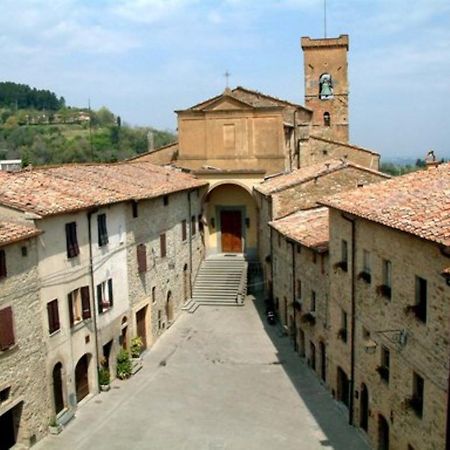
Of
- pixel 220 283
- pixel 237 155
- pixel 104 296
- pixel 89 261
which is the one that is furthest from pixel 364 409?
pixel 237 155

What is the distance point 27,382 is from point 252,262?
23.0m

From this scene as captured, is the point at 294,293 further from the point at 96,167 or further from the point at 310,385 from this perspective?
the point at 96,167

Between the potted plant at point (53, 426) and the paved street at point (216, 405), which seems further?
the potted plant at point (53, 426)

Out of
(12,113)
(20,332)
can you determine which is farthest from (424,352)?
(12,113)

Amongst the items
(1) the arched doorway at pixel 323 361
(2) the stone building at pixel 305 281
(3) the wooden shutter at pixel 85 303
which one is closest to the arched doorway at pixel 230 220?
(2) the stone building at pixel 305 281

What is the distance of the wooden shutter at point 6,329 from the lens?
56.4 ft

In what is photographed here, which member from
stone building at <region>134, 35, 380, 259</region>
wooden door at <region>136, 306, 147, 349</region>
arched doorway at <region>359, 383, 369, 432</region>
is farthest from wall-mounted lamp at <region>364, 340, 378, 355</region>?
stone building at <region>134, 35, 380, 259</region>

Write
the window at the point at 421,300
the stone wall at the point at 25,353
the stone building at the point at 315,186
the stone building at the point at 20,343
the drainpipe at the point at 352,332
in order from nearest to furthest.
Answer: the window at the point at 421,300, the stone building at the point at 20,343, the stone wall at the point at 25,353, the drainpipe at the point at 352,332, the stone building at the point at 315,186

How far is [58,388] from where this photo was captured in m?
20.8

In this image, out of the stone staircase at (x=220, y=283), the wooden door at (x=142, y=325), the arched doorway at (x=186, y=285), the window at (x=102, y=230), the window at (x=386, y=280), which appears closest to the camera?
the window at (x=386, y=280)

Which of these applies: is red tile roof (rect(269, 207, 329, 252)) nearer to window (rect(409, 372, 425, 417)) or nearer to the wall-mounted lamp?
the wall-mounted lamp

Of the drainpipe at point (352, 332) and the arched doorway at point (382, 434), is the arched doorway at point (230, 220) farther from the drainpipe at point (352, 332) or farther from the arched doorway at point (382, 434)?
the arched doorway at point (382, 434)

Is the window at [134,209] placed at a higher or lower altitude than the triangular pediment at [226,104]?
lower

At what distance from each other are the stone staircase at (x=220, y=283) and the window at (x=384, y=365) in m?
18.2
